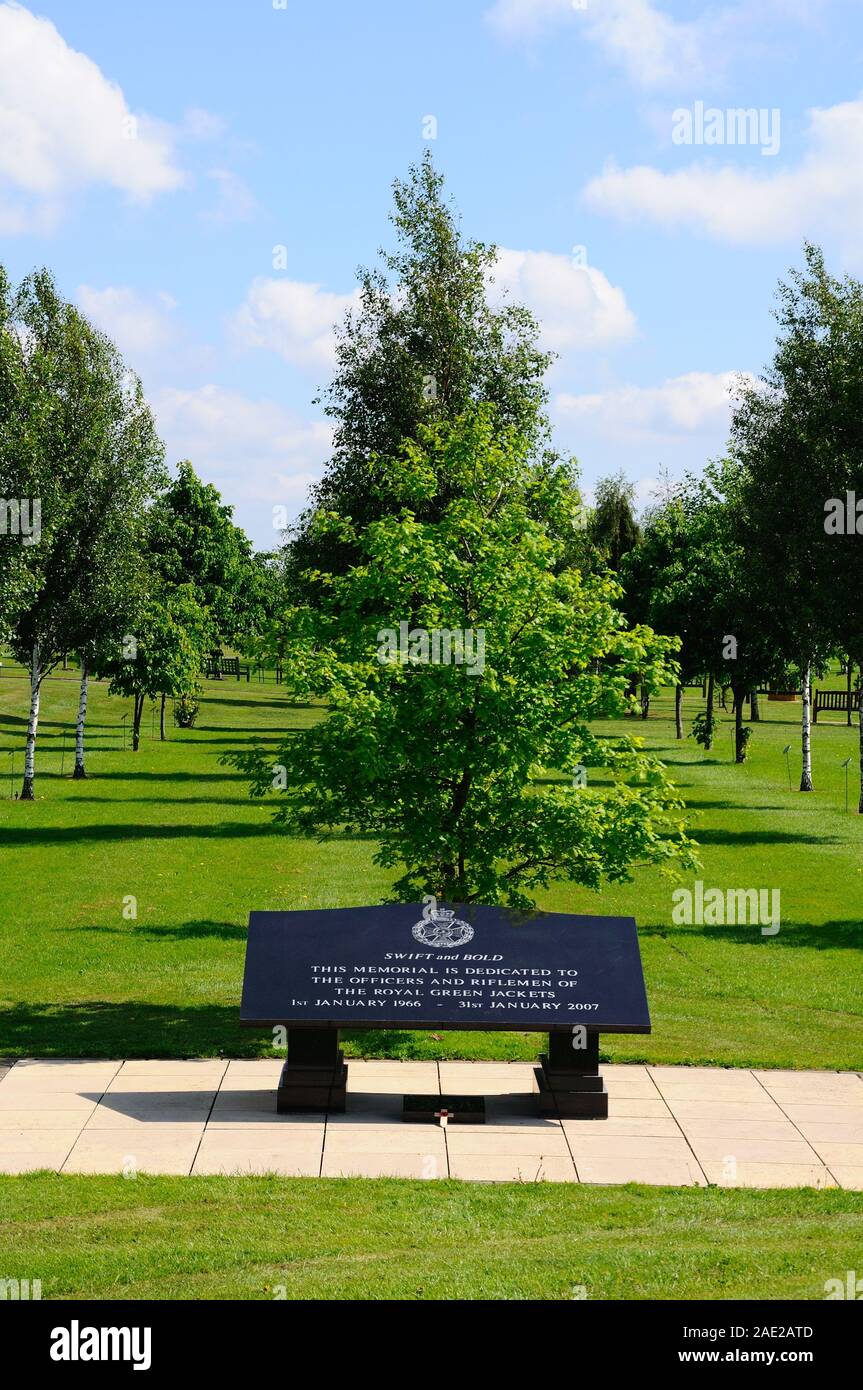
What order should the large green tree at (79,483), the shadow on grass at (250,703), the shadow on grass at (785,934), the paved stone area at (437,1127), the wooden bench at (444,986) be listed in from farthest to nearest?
1. the shadow on grass at (250,703)
2. the large green tree at (79,483)
3. the shadow on grass at (785,934)
4. the wooden bench at (444,986)
5. the paved stone area at (437,1127)

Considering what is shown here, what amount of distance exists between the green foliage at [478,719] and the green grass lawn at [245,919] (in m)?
2.32

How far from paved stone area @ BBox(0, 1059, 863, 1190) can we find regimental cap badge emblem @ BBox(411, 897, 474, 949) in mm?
1604

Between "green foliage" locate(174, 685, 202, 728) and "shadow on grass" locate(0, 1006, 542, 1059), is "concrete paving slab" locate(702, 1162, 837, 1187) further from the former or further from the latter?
"green foliage" locate(174, 685, 202, 728)

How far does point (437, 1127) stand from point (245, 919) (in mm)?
11300

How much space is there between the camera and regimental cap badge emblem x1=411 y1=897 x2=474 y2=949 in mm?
14492

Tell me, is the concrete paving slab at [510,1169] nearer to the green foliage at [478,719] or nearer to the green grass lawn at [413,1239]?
the green grass lawn at [413,1239]

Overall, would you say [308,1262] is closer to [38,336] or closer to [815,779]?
[38,336]

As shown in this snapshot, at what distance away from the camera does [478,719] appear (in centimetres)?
1669

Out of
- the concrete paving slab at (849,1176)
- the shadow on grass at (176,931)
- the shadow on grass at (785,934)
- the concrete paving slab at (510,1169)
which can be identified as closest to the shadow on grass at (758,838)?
the shadow on grass at (785,934)

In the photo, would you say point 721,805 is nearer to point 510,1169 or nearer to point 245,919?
point 245,919

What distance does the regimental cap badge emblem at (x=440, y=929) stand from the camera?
47.5ft

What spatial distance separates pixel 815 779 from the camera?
162ft

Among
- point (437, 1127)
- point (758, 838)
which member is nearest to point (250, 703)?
point (758, 838)

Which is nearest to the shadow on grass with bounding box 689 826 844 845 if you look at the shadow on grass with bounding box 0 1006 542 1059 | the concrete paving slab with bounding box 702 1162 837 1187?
the shadow on grass with bounding box 0 1006 542 1059
